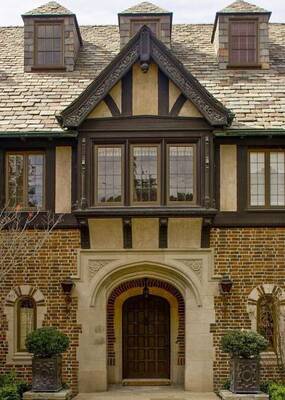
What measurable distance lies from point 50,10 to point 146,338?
9580 millimetres

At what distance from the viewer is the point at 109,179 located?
1781cm

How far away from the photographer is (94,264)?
18.0m

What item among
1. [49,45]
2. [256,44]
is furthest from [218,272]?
[49,45]

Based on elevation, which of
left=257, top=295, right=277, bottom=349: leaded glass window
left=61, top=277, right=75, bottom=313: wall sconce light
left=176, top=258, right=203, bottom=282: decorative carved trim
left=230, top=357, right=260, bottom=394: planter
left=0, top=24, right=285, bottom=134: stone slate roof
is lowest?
left=230, top=357, right=260, bottom=394: planter

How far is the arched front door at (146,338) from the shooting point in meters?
19.1

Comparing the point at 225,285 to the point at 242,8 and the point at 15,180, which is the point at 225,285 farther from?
the point at 242,8

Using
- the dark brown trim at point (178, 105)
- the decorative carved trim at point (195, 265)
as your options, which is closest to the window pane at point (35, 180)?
the dark brown trim at point (178, 105)

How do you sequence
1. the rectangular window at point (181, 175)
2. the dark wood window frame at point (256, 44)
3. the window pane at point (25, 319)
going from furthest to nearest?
the dark wood window frame at point (256, 44), the window pane at point (25, 319), the rectangular window at point (181, 175)

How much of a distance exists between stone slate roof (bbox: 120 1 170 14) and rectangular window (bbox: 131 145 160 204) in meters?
5.46

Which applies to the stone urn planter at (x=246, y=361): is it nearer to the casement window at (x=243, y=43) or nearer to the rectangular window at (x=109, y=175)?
the rectangular window at (x=109, y=175)

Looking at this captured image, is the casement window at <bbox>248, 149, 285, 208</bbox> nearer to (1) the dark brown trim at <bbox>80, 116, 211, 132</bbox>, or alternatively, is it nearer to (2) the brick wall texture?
(2) the brick wall texture

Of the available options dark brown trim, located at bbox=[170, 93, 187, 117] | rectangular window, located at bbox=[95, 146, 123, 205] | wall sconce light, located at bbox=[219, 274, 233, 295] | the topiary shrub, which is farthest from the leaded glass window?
dark brown trim, located at bbox=[170, 93, 187, 117]

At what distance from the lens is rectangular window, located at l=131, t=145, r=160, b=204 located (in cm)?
1775

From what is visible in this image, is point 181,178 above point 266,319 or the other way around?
above
